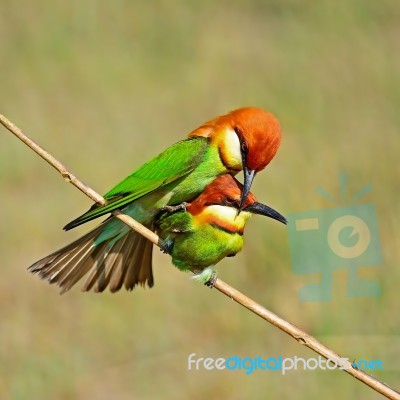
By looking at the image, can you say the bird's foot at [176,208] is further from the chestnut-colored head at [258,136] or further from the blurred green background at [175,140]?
the blurred green background at [175,140]

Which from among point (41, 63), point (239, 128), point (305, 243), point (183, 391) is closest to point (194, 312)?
point (183, 391)

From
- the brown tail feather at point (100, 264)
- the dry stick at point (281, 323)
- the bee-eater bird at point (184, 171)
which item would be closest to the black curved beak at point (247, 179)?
the bee-eater bird at point (184, 171)

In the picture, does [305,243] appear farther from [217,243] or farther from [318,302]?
[217,243]

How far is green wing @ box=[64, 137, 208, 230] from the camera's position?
6.49 ft

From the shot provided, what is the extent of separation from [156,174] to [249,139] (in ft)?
0.80

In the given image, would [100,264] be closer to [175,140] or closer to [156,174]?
[156,174]

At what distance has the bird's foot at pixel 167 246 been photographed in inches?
81.7

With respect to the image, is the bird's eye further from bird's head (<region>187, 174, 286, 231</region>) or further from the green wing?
the green wing

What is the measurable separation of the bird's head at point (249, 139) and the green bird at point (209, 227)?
0.12 feet

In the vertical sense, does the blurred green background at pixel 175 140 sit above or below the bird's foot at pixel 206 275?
above

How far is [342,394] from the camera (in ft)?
9.79

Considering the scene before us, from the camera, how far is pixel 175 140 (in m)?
4.36

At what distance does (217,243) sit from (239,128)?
0.84 ft

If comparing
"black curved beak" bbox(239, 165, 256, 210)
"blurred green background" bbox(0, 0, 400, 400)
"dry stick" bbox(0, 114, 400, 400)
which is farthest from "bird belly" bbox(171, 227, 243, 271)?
"blurred green background" bbox(0, 0, 400, 400)
